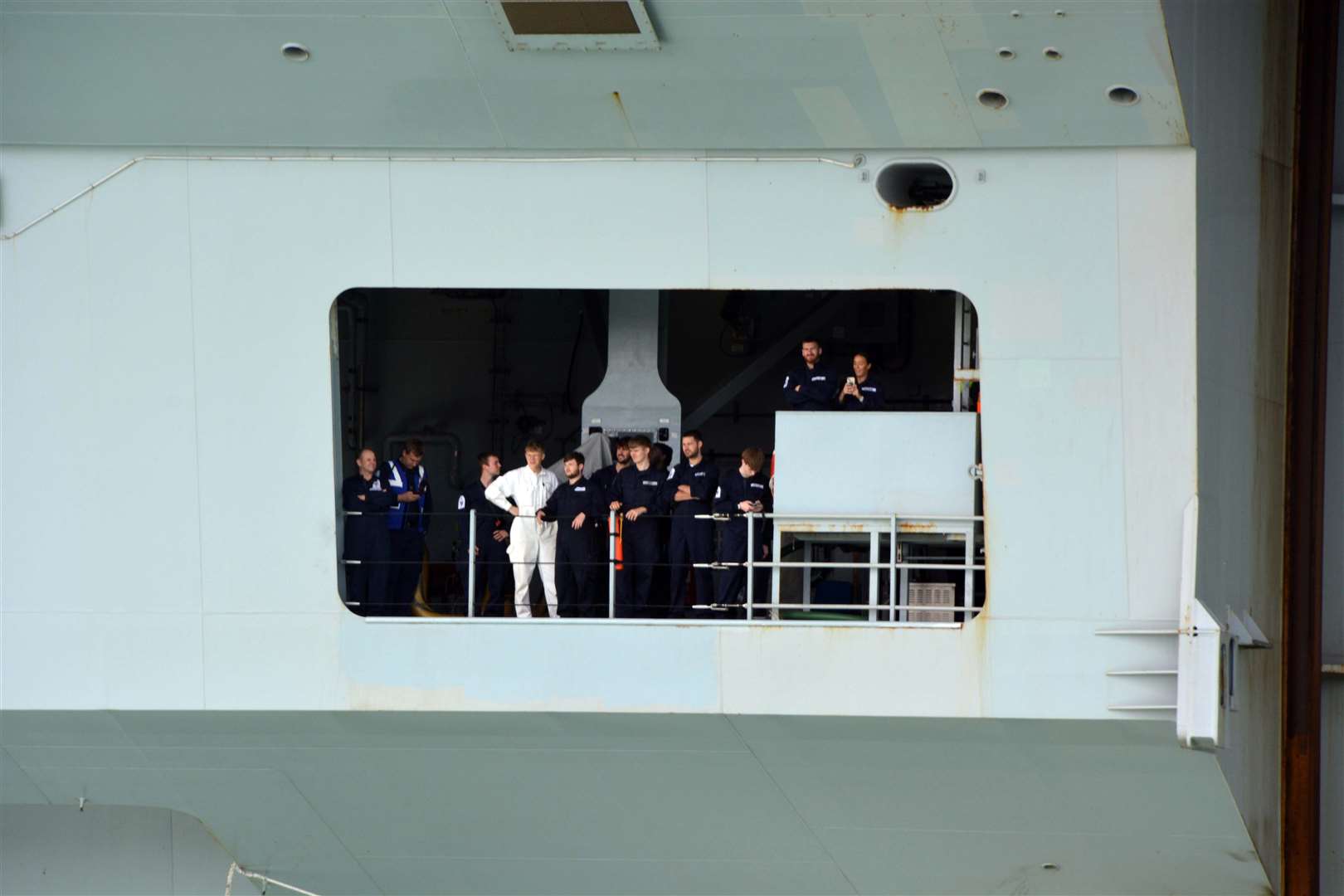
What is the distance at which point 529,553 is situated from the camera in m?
8.94

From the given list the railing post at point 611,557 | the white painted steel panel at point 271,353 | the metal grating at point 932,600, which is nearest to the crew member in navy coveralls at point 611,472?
the railing post at point 611,557

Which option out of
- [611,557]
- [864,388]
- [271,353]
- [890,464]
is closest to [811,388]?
[864,388]

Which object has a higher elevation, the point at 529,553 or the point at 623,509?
the point at 623,509

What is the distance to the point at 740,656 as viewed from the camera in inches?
312

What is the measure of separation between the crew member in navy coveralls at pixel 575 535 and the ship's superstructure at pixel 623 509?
0.68 m

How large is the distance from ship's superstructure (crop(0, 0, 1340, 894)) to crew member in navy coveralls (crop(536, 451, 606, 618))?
2.24ft

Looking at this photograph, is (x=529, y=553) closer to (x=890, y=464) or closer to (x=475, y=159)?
(x=890, y=464)

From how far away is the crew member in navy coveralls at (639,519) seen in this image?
8.72 metres

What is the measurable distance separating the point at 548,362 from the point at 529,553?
4.40 metres

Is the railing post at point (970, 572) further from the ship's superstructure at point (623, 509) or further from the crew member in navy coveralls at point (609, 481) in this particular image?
the crew member in navy coveralls at point (609, 481)

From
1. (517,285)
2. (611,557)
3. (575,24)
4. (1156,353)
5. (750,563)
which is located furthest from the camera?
(611,557)

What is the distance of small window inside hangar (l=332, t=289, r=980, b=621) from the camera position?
12.5 metres

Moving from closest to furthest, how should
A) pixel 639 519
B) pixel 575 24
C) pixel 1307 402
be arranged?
pixel 575 24 → pixel 639 519 → pixel 1307 402

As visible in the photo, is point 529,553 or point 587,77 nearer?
point 587,77
